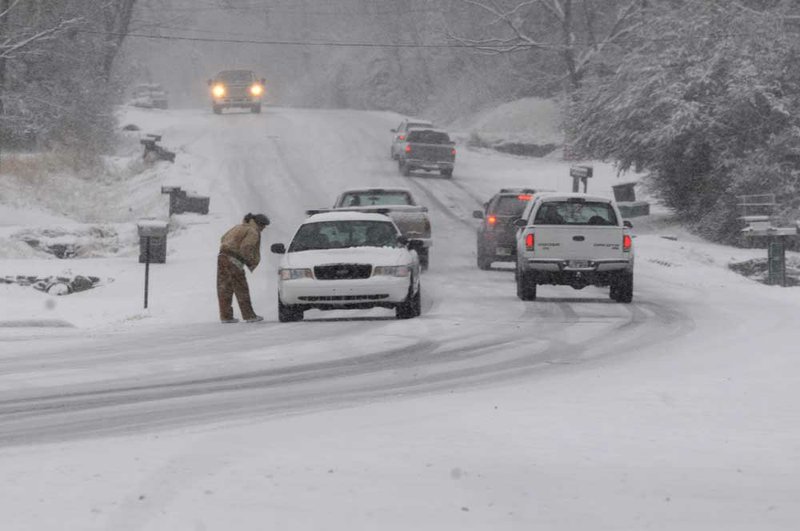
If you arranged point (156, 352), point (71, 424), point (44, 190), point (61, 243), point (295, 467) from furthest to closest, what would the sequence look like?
point (44, 190) → point (61, 243) → point (156, 352) → point (71, 424) → point (295, 467)

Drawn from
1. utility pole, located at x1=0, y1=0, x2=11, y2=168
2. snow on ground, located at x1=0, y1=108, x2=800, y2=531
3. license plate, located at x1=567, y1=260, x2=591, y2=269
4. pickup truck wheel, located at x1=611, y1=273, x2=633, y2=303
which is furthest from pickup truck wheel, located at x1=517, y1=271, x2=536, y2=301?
utility pole, located at x1=0, y1=0, x2=11, y2=168

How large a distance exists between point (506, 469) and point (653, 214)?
36772 millimetres

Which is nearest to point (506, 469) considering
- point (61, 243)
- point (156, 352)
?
point (156, 352)

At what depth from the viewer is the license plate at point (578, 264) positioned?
23.2 m

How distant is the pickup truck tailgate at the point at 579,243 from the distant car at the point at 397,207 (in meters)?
5.42

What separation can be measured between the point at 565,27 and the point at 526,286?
38.7 metres

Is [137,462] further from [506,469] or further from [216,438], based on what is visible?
[506,469]

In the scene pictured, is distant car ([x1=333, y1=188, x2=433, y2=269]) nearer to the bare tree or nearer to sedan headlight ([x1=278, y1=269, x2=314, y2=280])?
sedan headlight ([x1=278, y1=269, x2=314, y2=280])

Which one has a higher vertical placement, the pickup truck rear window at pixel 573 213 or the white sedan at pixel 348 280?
the pickup truck rear window at pixel 573 213

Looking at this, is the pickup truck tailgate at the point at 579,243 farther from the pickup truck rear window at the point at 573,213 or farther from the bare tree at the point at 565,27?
the bare tree at the point at 565,27

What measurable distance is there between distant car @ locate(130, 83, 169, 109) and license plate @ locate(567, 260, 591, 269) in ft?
196

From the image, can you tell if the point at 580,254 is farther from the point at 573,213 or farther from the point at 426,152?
the point at 426,152

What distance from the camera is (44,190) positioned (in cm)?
4372

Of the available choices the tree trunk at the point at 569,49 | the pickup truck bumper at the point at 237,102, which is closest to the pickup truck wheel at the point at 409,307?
the tree trunk at the point at 569,49
